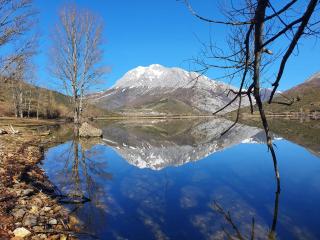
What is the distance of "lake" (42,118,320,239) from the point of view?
9.20m

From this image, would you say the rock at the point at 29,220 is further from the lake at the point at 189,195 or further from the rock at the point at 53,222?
the lake at the point at 189,195

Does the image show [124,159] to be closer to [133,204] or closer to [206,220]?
[133,204]

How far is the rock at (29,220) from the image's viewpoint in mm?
8738

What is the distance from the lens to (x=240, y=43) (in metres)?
5.16

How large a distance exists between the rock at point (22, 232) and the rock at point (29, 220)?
49 cm

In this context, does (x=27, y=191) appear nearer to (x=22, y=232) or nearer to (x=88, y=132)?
(x=22, y=232)

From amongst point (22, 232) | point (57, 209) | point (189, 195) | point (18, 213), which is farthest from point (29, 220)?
point (189, 195)

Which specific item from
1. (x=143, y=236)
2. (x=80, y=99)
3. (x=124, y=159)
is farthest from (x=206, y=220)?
(x=80, y=99)

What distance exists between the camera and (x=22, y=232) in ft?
26.6

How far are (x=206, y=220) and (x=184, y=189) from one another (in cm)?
391

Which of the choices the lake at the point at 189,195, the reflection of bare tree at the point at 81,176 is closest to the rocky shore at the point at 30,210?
the lake at the point at 189,195

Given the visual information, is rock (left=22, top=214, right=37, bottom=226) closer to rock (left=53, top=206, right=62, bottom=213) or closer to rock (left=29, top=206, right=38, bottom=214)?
rock (left=29, top=206, right=38, bottom=214)

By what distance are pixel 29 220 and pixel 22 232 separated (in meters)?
0.88

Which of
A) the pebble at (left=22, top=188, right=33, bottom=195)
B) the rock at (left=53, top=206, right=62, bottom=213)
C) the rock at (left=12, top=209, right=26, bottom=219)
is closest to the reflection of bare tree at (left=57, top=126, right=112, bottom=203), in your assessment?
the rock at (left=53, top=206, right=62, bottom=213)
